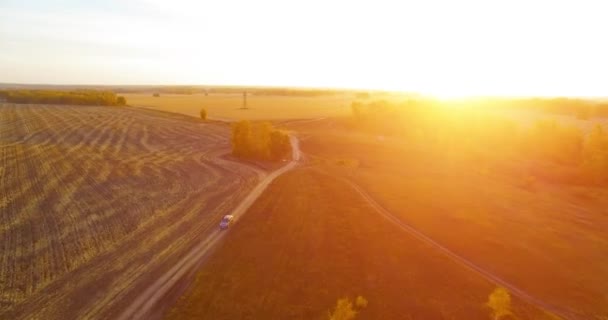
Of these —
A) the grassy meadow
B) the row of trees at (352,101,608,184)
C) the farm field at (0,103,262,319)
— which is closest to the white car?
the farm field at (0,103,262,319)

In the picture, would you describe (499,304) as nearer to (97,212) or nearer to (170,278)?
(170,278)

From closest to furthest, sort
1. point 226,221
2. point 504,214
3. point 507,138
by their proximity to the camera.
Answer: point 226,221 → point 504,214 → point 507,138

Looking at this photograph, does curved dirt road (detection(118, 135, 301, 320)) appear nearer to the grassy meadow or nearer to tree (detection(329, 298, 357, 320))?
the grassy meadow

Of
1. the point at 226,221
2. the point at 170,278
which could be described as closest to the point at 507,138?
the point at 226,221

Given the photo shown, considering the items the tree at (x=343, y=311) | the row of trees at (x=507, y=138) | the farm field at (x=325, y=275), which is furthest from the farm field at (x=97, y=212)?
the row of trees at (x=507, y=138)

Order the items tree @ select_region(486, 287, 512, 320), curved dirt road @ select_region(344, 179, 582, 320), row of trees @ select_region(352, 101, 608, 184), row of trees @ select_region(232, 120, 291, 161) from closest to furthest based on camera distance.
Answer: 1. tree @ select_region(486, 287, 512, 320)
2. curved dirt road @ select_region(344, 179, 582, 320)
3. row of trees @ select_region(352, 101, 608, 184)
4. row of trees @ select_region(232, 120, 291, 161)

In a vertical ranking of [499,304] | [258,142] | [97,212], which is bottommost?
[97,212]

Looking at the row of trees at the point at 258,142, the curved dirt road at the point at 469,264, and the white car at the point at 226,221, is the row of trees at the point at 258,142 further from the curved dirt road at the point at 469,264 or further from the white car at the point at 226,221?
the white car at the point at 226,221

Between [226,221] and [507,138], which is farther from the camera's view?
A: [507,138]
